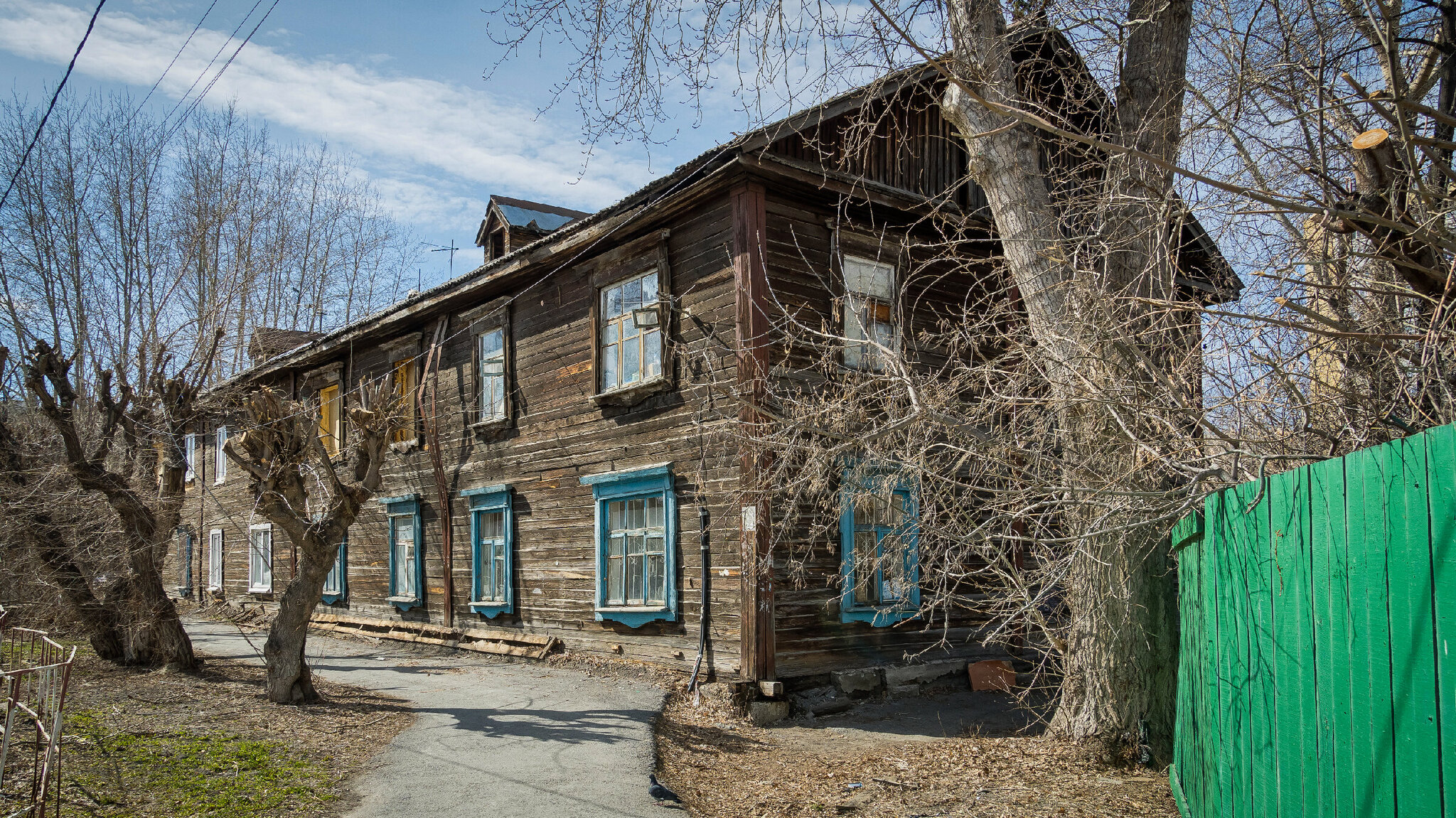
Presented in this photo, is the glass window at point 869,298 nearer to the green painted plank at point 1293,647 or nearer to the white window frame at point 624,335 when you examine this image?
the white window frame at point 624,335

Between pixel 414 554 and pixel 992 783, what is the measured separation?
39.7 feet

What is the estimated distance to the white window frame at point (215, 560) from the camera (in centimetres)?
2555

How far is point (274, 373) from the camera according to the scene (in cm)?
2191

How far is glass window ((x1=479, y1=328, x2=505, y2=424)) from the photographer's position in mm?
15211

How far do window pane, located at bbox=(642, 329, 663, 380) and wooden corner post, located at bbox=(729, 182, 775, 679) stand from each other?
150cm

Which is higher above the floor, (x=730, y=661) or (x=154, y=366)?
(x=154, y=366)

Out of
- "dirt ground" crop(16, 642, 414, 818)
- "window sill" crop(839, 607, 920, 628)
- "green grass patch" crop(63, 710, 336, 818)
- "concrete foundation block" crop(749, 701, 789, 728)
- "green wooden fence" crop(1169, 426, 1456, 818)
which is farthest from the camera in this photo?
"window sill" crop(839, 607, 920, 628)

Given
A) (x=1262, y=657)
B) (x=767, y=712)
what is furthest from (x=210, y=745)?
(x=1262, y=657)

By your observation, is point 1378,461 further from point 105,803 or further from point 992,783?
point 105,803

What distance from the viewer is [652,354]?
1234 centimetres

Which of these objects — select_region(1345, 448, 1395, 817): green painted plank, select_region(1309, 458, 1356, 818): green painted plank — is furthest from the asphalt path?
select_region(1345, 448, 1395, 817): green painted plank

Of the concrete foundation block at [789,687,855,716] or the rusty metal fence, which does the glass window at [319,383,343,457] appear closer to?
the rusty metal fence

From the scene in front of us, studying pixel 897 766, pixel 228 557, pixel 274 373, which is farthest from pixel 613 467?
pixel 228 557

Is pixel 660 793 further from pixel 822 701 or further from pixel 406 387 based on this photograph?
pixel 406 387
